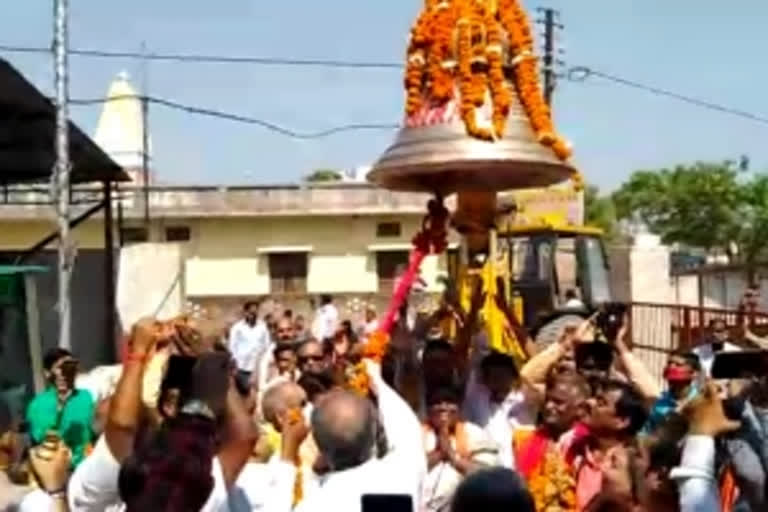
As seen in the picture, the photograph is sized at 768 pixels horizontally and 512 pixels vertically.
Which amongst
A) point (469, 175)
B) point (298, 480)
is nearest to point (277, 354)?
point (469, 175)

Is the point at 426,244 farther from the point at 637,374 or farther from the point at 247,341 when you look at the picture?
the point at 247,341

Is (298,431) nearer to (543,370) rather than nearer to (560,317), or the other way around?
(543,370)

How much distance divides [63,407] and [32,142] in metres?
8.89

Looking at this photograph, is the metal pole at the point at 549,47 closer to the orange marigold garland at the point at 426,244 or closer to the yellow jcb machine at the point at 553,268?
the yellow jcb machine at the point at 553,268

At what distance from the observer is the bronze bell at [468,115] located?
8656 millimetres

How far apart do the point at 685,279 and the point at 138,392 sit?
2937cm

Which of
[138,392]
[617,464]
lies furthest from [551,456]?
[138,392]

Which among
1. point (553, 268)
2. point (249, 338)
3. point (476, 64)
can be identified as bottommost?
point (249, 338)

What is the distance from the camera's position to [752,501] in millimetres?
5562

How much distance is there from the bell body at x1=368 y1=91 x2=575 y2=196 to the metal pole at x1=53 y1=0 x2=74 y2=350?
9.72m

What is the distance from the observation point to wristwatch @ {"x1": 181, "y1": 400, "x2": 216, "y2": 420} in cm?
478

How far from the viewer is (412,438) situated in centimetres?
593

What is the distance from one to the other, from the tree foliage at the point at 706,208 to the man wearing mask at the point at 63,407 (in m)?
52.3

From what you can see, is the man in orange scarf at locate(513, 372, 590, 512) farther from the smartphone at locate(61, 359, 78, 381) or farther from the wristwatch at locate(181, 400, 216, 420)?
the smartphone at locate(61, 359, 78, 381)
